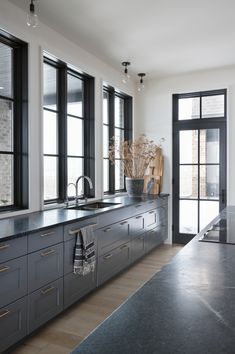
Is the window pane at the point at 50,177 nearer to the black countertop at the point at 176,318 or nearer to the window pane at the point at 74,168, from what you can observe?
the window pane at the point at 74,168

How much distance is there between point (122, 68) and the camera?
5.04 metres

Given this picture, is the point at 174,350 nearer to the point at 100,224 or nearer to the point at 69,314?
the point at 69,314

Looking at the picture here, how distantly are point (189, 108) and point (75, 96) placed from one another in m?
2.11

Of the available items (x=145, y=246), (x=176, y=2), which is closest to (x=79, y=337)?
(x=145, y=246)

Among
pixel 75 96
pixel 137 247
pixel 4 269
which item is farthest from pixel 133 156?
pixel 4 269

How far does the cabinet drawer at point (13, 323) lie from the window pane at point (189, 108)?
13.6 feet

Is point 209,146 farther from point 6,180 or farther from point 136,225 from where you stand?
point 6,180

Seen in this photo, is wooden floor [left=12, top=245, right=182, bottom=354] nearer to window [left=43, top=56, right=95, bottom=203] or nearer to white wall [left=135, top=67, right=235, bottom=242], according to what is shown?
window [left=43, top=56, right=95, bottom=203]

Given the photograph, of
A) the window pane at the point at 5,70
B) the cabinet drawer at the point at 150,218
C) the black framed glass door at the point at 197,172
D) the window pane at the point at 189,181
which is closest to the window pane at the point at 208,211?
the black framed glass door at the point at 197,172

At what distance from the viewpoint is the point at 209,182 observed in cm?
533

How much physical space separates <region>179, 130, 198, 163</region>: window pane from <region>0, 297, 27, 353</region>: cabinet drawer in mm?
3866

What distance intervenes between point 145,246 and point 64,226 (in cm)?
221

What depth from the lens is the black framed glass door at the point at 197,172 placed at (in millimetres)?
5238

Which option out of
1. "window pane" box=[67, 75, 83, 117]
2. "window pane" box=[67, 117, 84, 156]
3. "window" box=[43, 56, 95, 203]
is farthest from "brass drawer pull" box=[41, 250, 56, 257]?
"window pane" box=[67, 75, 83, 117]
